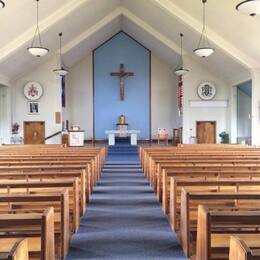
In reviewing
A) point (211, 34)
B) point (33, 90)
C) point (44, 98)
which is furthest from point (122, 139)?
point (211, 34)

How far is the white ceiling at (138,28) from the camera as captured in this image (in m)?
9.41

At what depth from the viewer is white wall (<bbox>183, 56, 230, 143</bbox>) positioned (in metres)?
14.1

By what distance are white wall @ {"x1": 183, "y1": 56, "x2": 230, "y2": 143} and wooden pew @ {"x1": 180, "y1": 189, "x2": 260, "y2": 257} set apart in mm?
10948

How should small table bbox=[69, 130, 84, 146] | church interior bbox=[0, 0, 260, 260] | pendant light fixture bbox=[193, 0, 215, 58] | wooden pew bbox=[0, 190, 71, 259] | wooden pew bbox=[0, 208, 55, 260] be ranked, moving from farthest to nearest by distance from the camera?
small table bbox=[69, 130, 84, 146]
pendant light fixture bbox=[193, 0, 215, 58]
church interior bbox=[0, 0, 260, 260]
wooden pew bbox=[0, 190, 71, 259]
wooden pew bbox=[0, 208, 55, 260]

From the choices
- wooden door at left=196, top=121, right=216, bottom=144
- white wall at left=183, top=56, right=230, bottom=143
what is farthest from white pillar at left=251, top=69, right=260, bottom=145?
wooden door at left=196, top=121, right=216, bottom=144

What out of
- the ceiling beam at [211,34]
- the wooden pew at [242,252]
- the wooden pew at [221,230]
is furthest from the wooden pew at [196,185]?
the ceiling beam at [211,34]

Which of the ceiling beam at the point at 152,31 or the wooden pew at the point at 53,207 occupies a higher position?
the ceiling beam at the point at 152,31

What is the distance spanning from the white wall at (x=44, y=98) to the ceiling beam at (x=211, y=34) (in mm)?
5034

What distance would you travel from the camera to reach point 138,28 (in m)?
14.1

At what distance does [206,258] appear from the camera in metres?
1.99

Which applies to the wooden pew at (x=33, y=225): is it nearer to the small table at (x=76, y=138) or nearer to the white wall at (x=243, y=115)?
the small table at (x=76, y=138)

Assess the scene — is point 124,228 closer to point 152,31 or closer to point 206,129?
point 152,31

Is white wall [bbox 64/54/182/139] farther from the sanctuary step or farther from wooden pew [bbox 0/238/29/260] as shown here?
wooden pew [bbox 0/238/29/260]

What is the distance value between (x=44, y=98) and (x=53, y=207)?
11520mm
